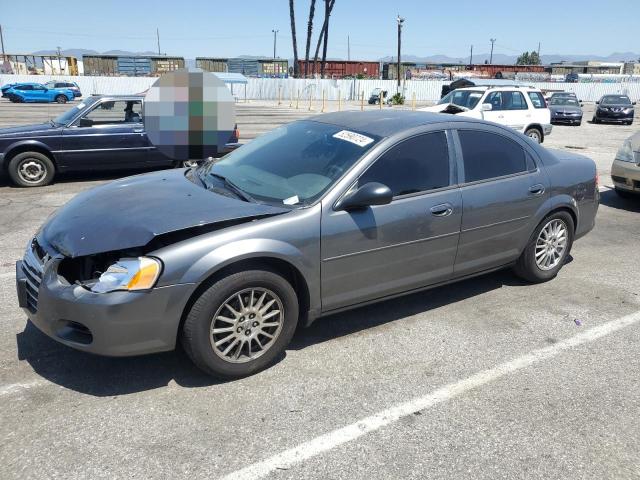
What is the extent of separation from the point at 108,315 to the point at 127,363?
2.32 ft

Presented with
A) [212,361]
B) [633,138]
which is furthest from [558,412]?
[633,138]

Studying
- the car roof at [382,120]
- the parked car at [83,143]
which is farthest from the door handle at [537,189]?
the parked car at [83,143]

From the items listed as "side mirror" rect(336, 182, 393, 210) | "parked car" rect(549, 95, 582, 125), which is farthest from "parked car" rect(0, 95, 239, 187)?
"parked car" rect(549, 95, 582, 125)

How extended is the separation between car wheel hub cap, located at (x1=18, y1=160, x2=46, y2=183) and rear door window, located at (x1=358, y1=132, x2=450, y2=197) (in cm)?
694

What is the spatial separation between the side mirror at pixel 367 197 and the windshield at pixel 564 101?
24080mm

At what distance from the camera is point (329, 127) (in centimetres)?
413

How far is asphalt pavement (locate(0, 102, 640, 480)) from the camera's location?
2.58 metres

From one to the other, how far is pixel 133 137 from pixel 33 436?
695 centimetres

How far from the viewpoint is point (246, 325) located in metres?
3.23

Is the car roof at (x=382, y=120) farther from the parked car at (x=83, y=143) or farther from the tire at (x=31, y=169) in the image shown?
the tire at (x=31, y=169)

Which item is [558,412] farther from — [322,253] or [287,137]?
[287,137]

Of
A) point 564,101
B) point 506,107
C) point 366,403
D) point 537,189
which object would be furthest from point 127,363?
point 564,101

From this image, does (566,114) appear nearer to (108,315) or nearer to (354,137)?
(354,137)

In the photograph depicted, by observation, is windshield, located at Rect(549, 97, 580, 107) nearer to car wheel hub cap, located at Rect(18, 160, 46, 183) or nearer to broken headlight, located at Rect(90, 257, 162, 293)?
car wheel hub cap, located at Rect(18, 160, 46, 183)
